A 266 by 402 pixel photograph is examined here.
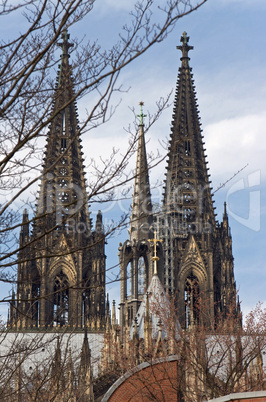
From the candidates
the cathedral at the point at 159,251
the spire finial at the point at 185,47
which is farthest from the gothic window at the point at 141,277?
the spire finial at the point at 185,47

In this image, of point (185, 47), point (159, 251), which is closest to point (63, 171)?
point (159, 251)

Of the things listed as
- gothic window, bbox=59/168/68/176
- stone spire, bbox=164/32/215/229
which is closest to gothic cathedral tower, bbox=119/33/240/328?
stone spire, bbox=164/32/215/229

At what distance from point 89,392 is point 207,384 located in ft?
54.9

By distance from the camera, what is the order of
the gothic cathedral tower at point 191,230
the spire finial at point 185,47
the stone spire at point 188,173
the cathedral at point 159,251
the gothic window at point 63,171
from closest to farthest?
the cathedral at point 159,251
the gothic cathedral tower at point 191,230
the gothic window at point 63,171
the stone spire at point 188,173
the spire finial at point 185,47

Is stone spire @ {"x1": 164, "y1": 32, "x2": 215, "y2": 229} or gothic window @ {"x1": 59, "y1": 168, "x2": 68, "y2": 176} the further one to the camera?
stone spire @ {"x1": 164, "y1": 32, "x2": 215, "y2": 229}

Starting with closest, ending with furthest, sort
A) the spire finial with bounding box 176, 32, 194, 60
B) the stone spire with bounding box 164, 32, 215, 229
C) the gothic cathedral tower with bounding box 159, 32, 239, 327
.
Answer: the gothic cathedral tower with bounding box 159, 32, 239, 327 < the stone spire with bounding box 164, 32, 215, 229 < the spire finial with bounding box 176, 32, 194, 60

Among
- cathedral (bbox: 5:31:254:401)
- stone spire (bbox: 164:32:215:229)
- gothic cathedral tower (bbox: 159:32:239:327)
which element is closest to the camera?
cathedral (bbox: 5:31:254:401)

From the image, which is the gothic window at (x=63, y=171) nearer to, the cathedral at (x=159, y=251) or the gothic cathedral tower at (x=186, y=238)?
the cathedral at (x=159, y=251)

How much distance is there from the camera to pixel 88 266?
7700cm

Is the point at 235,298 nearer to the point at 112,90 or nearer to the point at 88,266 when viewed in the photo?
the point at 88,266

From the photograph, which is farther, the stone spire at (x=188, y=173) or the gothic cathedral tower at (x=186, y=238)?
the stone spire at (x=188, y=173)

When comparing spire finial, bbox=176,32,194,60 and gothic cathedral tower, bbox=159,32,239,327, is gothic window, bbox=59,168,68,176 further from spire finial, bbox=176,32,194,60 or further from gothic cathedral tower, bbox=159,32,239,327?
spire finial, bbox=176,32,194,60

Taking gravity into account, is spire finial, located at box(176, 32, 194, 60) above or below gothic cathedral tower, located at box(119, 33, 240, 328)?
above

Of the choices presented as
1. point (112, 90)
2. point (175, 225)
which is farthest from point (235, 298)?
point (112, 90)
